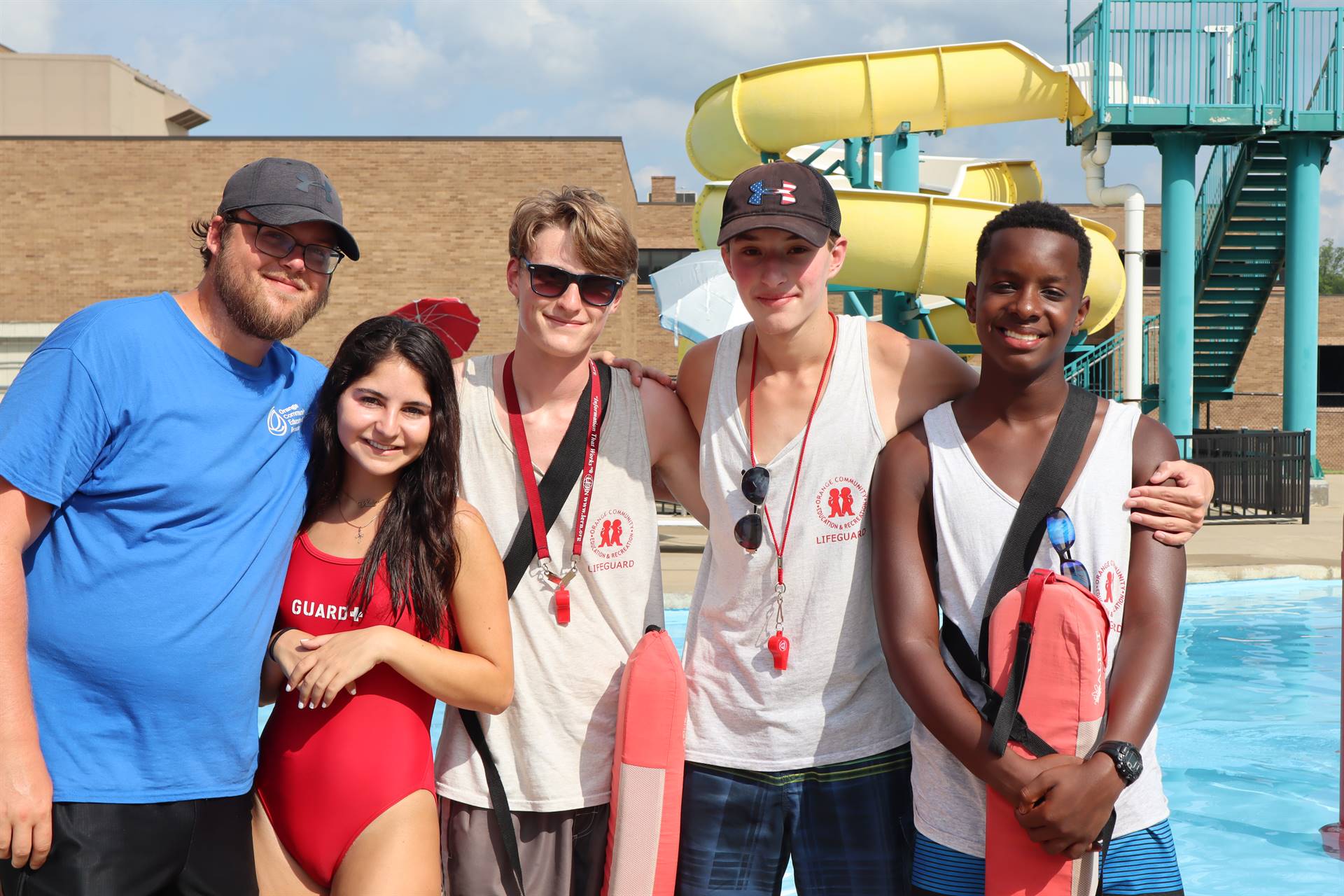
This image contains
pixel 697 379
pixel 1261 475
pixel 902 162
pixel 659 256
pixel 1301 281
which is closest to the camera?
pixel 697 379

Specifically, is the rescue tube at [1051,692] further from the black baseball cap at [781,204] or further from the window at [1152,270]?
the window at [1152,270]

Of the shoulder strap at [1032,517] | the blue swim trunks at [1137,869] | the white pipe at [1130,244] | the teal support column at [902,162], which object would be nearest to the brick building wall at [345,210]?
the white pipe at [1130,244]

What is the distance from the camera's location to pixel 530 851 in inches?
119

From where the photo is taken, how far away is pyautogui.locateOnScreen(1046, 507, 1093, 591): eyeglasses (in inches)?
103

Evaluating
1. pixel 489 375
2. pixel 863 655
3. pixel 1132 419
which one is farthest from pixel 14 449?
pixel 1132 419

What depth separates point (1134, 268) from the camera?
1622 cm

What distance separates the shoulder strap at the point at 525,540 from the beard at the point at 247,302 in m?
0.66

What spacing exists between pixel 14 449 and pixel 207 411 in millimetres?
425

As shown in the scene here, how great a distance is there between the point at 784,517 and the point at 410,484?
104 cm

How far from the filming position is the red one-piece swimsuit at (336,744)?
2.66 metres

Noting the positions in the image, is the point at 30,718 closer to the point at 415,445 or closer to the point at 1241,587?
the point at 415,445

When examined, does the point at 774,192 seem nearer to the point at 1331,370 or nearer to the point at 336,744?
the point at 336,744

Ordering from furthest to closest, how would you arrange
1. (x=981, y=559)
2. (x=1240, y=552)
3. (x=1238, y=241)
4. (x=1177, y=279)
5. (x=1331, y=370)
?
(x=1331, y=370), (x=1238, y=241), (x=1177, y=279), (x=1240, y=552), (x=981, y=559)

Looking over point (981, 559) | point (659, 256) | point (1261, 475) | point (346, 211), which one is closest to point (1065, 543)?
point (981, 559)
